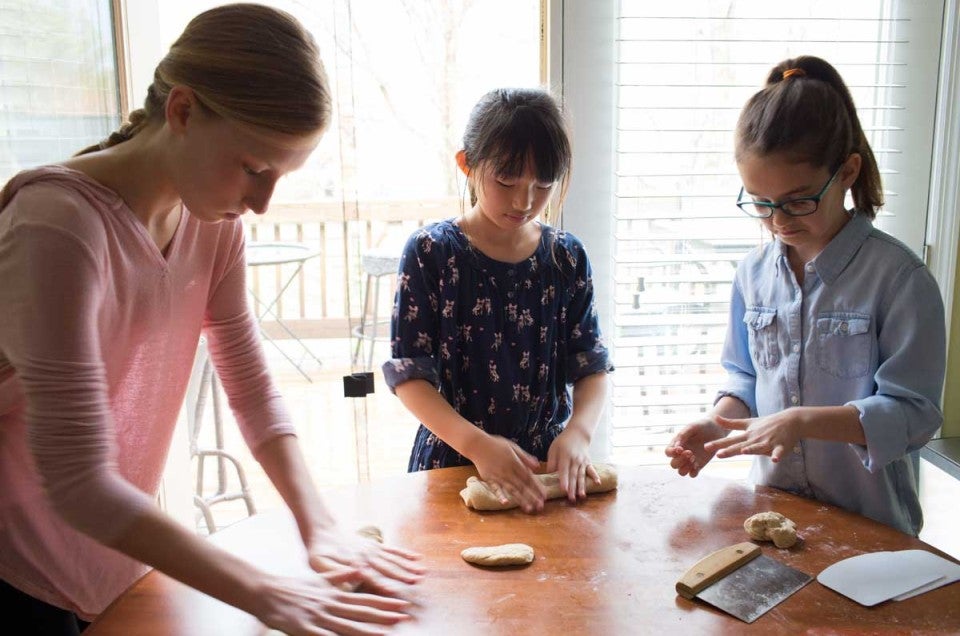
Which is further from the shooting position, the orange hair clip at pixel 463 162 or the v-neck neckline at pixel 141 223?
the orange hair clip at pixel 463 162

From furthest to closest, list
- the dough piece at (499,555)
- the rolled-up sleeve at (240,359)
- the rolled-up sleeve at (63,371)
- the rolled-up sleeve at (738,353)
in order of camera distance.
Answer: the rolled-up sleeve at (738,353), the rolled-up sleeve at (240,359), the dough piece at (499,555), the rolled-up sleeve at (63,371)

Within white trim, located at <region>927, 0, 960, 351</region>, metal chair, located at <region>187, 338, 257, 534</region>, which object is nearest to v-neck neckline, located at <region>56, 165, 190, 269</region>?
metal chair, located at <region>187, 338, 257, 534</region>

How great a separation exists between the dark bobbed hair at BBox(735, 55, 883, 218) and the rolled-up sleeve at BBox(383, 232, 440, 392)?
1.98 feet

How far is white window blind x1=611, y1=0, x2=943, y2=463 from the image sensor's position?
2.14m

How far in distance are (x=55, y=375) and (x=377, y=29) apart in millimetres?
1518

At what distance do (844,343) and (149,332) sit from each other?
112cm

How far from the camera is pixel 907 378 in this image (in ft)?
4.34

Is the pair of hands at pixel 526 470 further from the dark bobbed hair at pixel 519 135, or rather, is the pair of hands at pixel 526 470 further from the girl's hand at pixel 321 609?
the dark bobbed hair at pixel 519 135

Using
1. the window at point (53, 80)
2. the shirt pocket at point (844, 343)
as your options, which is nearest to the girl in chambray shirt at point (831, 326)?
the shirt pocket at point (844, 343)

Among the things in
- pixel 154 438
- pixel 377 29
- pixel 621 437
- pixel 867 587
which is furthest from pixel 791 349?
pixel 377 29

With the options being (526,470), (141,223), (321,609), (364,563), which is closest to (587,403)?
(526,470)

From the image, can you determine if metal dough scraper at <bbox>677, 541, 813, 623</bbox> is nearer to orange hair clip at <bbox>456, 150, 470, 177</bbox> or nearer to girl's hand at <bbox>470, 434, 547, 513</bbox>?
girl's hand at <bbox>470, 434, 547, 513</bbox>

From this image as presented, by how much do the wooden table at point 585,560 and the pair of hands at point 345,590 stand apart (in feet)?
0.10

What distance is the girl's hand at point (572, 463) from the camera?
1.36m
